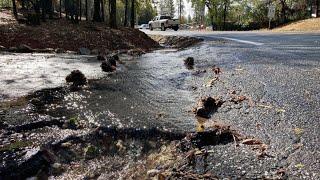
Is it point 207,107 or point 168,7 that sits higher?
point 168,7

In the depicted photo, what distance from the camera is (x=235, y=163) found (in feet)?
8.61

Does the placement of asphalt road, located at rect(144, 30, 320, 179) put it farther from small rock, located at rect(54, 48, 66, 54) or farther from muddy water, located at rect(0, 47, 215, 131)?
small rock, located at rect(54, 48, 66, 54)

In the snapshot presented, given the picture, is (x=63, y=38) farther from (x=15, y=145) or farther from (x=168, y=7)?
(x=168, y=7)

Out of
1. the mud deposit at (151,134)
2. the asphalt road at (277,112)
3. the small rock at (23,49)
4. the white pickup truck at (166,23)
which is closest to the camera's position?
the asphalt road at (277,112)

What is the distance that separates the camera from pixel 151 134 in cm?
352

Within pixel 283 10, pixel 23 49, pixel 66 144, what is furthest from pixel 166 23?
pixel 66 144

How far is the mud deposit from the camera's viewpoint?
2.70 meters

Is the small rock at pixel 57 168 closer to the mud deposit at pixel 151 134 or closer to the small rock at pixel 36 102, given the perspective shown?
the mud deposit at pixel 151 134

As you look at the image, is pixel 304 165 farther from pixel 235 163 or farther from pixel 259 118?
pixel 259 118

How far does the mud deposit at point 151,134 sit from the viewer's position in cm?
270

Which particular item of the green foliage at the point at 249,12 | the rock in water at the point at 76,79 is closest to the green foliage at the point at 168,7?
the green foliage at the point at 249,12

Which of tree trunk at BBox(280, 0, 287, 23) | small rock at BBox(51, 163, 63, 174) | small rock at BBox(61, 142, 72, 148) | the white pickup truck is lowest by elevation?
small rock at BBox(51, 163, 63, 174)

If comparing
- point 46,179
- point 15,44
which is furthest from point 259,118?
point 15,44

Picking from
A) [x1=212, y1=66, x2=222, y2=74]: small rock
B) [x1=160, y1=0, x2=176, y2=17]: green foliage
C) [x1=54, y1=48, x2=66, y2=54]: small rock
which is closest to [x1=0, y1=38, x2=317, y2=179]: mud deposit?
[x1=212, y1=66, x2=222, y2=74]: small rock
